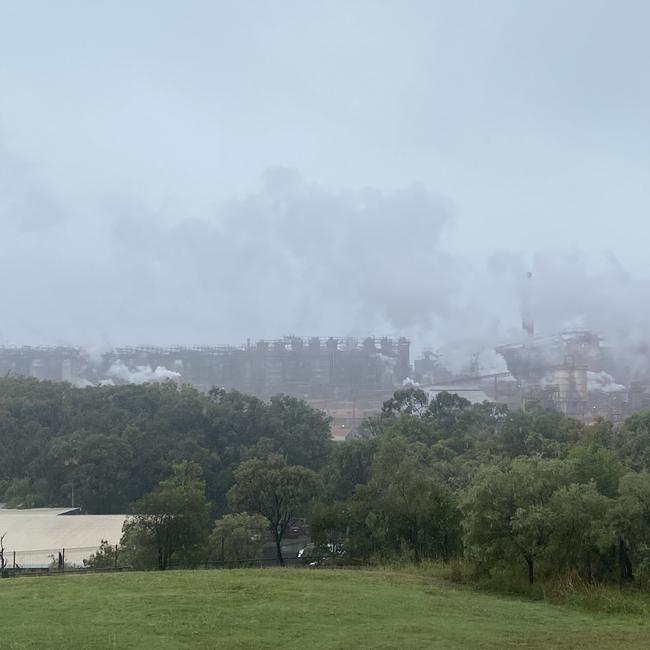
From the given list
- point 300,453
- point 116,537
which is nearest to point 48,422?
point 300,453

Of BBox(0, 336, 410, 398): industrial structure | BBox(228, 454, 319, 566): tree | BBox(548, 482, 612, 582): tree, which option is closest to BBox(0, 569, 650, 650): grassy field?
BBox(548, 482, 612, 582): tree

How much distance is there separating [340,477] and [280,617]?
31.3 metres

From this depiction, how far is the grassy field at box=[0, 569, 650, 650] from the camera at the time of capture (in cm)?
1043

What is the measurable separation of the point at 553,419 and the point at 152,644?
145 ft

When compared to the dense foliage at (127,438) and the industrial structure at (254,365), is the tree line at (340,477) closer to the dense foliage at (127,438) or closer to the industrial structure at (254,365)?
the dense foliage at (127,438)

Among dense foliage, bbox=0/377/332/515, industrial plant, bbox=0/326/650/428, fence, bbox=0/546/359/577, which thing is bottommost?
fence, bbox=0/546/359/577

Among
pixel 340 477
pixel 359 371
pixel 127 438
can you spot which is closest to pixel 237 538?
pixel 340 477

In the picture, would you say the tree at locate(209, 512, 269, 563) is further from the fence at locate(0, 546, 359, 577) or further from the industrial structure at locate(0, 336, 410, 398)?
the industrial structure at locate(0, 336, 410, 398)

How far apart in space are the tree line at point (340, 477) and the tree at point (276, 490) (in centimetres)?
6

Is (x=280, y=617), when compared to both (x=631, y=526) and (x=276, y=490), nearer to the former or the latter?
(x=631, y=526)

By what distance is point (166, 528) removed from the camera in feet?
88.6

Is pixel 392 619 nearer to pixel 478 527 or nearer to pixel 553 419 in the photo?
pixel 478 527

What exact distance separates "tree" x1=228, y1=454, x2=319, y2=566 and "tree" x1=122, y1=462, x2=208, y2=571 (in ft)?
13.7

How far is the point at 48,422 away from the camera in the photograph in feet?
185
